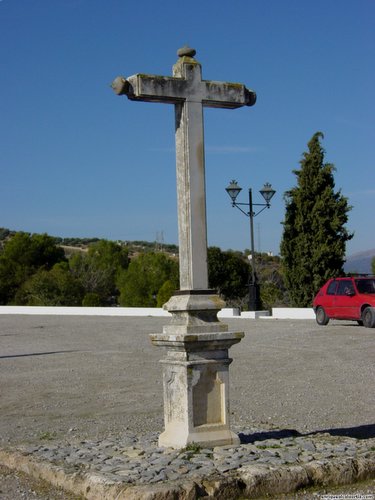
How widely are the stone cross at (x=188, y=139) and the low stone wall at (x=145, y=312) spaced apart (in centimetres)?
1962

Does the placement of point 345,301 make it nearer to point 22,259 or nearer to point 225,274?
point 225,274

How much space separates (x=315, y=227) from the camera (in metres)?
31.8

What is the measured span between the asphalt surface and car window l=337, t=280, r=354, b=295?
37.2 inches

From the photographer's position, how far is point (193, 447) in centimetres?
645

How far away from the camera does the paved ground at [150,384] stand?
29.3 ft

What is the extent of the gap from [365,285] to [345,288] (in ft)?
1.76

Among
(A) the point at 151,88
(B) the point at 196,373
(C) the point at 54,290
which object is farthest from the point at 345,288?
(C) the point at 54,290

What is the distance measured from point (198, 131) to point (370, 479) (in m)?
3.26

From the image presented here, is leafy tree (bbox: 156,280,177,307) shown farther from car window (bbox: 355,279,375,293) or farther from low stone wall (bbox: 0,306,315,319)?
car window (bbox: 355,279,375,293)

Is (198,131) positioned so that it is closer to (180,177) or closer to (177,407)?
(180,177)

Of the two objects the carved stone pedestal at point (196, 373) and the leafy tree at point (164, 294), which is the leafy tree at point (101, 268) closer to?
the leafy tree at point (164, 294)

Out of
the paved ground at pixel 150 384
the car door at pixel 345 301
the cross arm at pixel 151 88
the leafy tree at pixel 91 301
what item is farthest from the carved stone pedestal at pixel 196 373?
the leafy tree at pixel 91 301

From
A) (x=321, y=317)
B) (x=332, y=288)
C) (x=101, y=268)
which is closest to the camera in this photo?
(x=332, y=288)

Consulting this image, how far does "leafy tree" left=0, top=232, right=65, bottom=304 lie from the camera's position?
63.7 m
